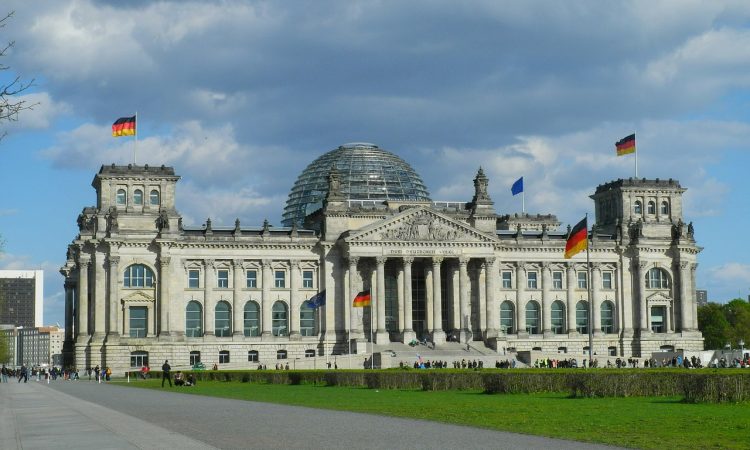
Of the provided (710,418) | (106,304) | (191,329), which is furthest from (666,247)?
(710,418)

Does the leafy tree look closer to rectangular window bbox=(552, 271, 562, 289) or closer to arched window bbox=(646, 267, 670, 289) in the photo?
arched window bbox=(646, 267, 670, 289)

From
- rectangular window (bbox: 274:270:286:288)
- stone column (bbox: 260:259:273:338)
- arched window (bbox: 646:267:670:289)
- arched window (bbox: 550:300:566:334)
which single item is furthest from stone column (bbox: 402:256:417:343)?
arched window (bbox: 646:267:670:289)

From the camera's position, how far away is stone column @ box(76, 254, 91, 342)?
123875 millimetres

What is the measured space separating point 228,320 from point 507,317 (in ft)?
112

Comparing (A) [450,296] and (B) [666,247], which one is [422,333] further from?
(B) [666,247]

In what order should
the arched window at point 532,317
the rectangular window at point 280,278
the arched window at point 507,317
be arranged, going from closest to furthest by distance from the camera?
1. the rectangular window at point 280,278
2. the arched window at point 507,317
3. the arched window at point 532,317

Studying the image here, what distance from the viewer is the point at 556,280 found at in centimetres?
13775

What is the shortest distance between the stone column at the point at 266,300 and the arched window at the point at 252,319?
0.94 m

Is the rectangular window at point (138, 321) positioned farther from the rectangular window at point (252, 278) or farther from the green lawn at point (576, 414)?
the green lawn at point (576, 414)

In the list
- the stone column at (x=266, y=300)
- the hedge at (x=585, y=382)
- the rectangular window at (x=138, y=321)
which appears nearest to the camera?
the hedge at (x=585, y=382)

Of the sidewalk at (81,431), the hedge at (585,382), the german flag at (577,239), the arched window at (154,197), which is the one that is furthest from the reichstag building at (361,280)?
the sidewalk at (81,431)

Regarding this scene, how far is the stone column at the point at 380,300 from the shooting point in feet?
413

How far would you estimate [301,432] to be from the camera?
34062 mm

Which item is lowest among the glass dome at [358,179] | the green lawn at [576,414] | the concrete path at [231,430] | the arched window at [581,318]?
the green lawn at [576,414]
